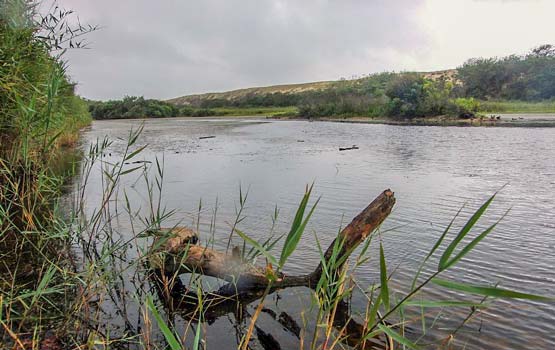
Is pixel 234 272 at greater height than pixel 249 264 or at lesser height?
lesser

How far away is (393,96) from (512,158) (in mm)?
31831

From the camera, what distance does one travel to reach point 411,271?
16.9 feet

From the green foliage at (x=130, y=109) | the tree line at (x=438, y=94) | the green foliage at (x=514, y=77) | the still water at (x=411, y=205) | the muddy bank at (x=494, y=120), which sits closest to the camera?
the still water at (x=411, y=205)

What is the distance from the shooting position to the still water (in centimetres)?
404

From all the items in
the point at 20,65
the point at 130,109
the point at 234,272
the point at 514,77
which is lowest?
the point at 234,272

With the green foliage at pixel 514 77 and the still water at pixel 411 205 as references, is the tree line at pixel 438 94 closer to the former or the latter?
the green foliage at pixel 514 77

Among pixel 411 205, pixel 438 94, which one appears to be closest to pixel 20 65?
pixel 411 205

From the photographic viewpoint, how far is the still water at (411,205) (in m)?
4.04

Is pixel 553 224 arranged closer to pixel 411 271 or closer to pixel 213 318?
pixel 411 271

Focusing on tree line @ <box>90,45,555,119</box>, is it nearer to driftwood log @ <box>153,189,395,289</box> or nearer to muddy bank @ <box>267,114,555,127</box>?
muddy bank @ <box>267,114,555,127</box>

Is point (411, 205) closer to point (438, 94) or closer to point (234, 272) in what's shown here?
point (234, 272)

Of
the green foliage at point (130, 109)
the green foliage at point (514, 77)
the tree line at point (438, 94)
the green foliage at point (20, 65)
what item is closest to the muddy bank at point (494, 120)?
the tree line at point (438, 94)

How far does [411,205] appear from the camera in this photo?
27.9 feet

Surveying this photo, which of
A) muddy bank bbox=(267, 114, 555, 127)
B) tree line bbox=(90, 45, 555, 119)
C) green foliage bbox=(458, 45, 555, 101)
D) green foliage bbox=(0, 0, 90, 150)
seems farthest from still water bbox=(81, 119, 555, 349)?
green foliage bbox=(458, 45, 555, 101)
